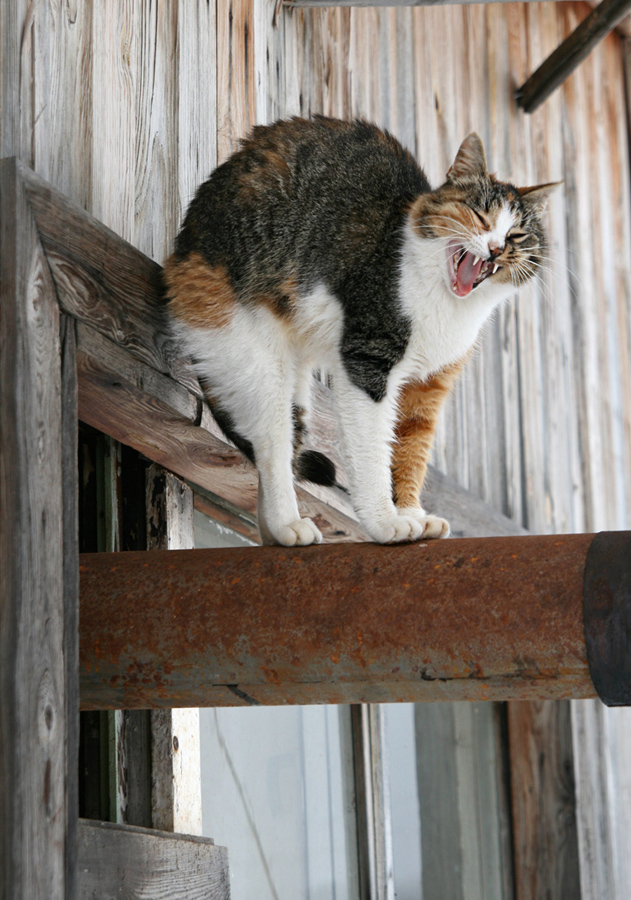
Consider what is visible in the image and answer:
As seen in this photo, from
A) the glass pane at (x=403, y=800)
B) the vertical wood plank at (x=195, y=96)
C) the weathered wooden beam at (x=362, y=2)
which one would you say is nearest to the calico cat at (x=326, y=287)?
the vertical wood plank at (x=195, y=96)

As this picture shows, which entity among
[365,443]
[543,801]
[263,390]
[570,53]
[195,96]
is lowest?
[543,801]

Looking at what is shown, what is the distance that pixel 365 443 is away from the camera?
1.92 metres

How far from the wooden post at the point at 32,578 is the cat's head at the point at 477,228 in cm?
85

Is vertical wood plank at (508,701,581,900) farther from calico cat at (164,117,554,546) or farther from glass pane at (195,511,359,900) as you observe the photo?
calico cat at (164,117,554,546)

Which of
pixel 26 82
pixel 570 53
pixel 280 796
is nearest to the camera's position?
pixel 26 82

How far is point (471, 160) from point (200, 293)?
2.24 feet

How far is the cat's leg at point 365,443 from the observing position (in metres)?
1.89

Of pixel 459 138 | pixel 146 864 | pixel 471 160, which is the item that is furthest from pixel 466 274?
pixel 459 138

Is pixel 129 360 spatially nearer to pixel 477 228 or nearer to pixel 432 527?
pixel 432 527

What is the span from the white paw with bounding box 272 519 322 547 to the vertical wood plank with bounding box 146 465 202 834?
377 mm

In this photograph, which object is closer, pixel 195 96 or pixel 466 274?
pixel 466 274

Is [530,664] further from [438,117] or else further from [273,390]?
[438,117]

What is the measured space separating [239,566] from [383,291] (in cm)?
66

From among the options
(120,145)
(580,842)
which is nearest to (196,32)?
(120,145)
